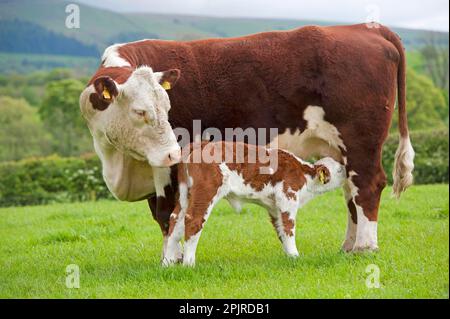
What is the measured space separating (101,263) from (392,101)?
12.9 feet

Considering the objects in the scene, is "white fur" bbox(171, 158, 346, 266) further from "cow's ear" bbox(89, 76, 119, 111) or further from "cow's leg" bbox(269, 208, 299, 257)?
"cow's ear" bbox(89, 76, 119, 111)

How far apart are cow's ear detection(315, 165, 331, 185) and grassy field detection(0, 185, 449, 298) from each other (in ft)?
2.72

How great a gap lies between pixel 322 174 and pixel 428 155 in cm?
1363

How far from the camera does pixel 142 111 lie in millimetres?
7398

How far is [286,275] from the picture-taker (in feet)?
23.7

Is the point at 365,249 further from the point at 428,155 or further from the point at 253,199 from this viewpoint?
the point at 428,155

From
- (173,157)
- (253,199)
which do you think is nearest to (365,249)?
(253,199)

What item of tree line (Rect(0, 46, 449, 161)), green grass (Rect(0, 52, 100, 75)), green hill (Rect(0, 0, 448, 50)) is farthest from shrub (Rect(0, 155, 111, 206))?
green hill (Rect(0, 0, 448, 50))

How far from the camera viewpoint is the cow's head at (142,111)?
7.36 metres

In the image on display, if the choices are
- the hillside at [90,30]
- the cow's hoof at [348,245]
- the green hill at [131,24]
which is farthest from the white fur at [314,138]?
the green hill at [131,24]

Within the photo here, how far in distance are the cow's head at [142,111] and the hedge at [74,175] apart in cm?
1251

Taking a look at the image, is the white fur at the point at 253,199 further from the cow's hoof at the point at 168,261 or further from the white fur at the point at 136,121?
the white fur at the point at 136,121
